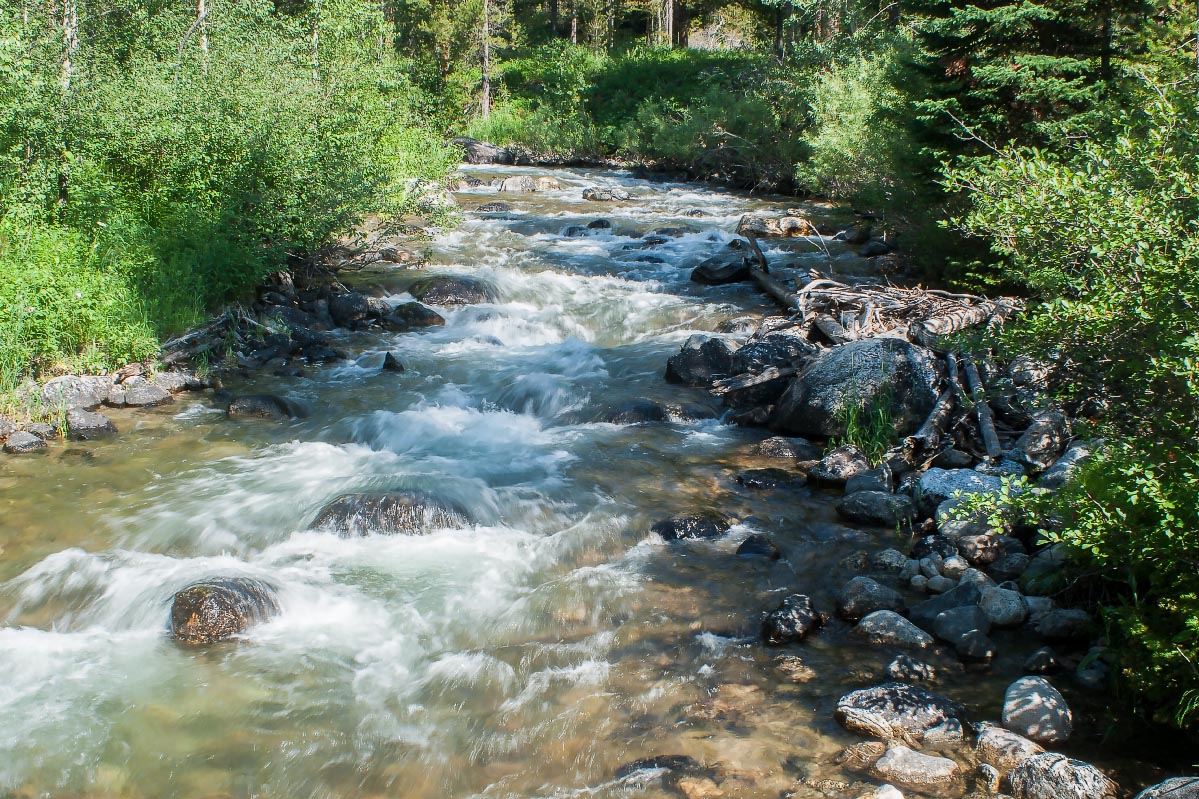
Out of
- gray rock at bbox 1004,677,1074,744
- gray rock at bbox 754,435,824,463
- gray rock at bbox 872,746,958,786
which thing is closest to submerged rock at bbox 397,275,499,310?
gray rock at bbox 754,435,824,463

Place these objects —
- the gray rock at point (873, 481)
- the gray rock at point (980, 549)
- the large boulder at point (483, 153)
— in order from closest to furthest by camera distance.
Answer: the gray rock at point (980, 549)
the gray rock at point (873, 481)
the large boulder at point (483, 153)

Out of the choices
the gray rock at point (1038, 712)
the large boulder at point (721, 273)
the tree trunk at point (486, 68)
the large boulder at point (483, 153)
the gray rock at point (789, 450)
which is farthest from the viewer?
the tree trunk at point (486, 68)

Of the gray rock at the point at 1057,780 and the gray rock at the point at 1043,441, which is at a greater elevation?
the gray rock at the point at 1043,441

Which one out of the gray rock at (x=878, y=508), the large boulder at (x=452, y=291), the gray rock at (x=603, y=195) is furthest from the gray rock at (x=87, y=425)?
the gray rock at (x=603, y=195)

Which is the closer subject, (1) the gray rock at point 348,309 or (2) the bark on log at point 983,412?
(2) the bark on log at point 983,412

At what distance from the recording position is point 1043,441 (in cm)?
809

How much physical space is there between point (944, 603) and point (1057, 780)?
1.91 metres

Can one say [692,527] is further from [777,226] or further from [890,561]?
[777,226]

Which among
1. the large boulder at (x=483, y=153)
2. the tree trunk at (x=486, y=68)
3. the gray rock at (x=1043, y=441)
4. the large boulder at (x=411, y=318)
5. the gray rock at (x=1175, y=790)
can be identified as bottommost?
the gray rock at (x=1175, y=790)

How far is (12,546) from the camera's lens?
7434mm

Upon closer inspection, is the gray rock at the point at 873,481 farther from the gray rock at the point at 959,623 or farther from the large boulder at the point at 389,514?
the large boulder at the point at 389,514

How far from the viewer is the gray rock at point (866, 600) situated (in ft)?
20.8

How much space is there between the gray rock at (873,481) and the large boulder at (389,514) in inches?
141

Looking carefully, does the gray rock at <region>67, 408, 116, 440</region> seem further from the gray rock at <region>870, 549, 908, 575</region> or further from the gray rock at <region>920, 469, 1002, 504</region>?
the gray rock at <region>920, 469, 1002, 504</region>
